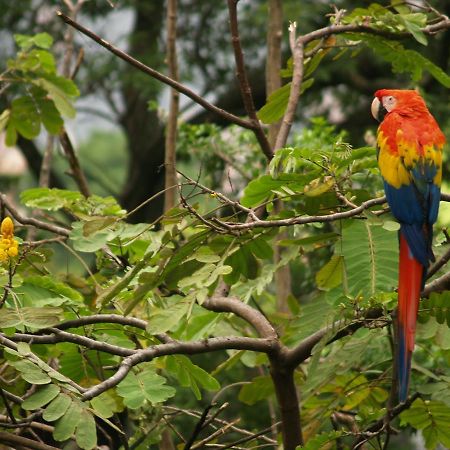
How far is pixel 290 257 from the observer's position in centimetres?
225

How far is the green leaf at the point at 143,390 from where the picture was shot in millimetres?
1926

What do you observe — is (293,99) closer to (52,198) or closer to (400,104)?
(400,104)

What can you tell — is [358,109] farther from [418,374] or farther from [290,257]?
[290,257]

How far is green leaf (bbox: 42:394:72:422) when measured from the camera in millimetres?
1612

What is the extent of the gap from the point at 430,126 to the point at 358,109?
432 cm

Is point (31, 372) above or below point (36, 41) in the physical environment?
below

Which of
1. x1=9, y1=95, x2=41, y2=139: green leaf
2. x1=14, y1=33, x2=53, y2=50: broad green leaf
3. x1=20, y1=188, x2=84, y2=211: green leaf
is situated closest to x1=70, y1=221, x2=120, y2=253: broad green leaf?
x1=20, y1=188, x2=84, y2=211: green leaf

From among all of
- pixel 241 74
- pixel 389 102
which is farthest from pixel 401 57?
pixel 241 74

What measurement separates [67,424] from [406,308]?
70 centimetres

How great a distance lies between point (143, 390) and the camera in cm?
195

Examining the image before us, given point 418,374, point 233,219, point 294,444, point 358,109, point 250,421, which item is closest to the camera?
point 233,219

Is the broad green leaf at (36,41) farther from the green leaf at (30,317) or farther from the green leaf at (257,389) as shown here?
the green leaf at (30,317)

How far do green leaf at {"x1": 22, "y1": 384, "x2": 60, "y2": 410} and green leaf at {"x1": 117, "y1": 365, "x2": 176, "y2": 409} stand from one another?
0.91ft

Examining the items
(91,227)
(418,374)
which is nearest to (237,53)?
(91,227)
